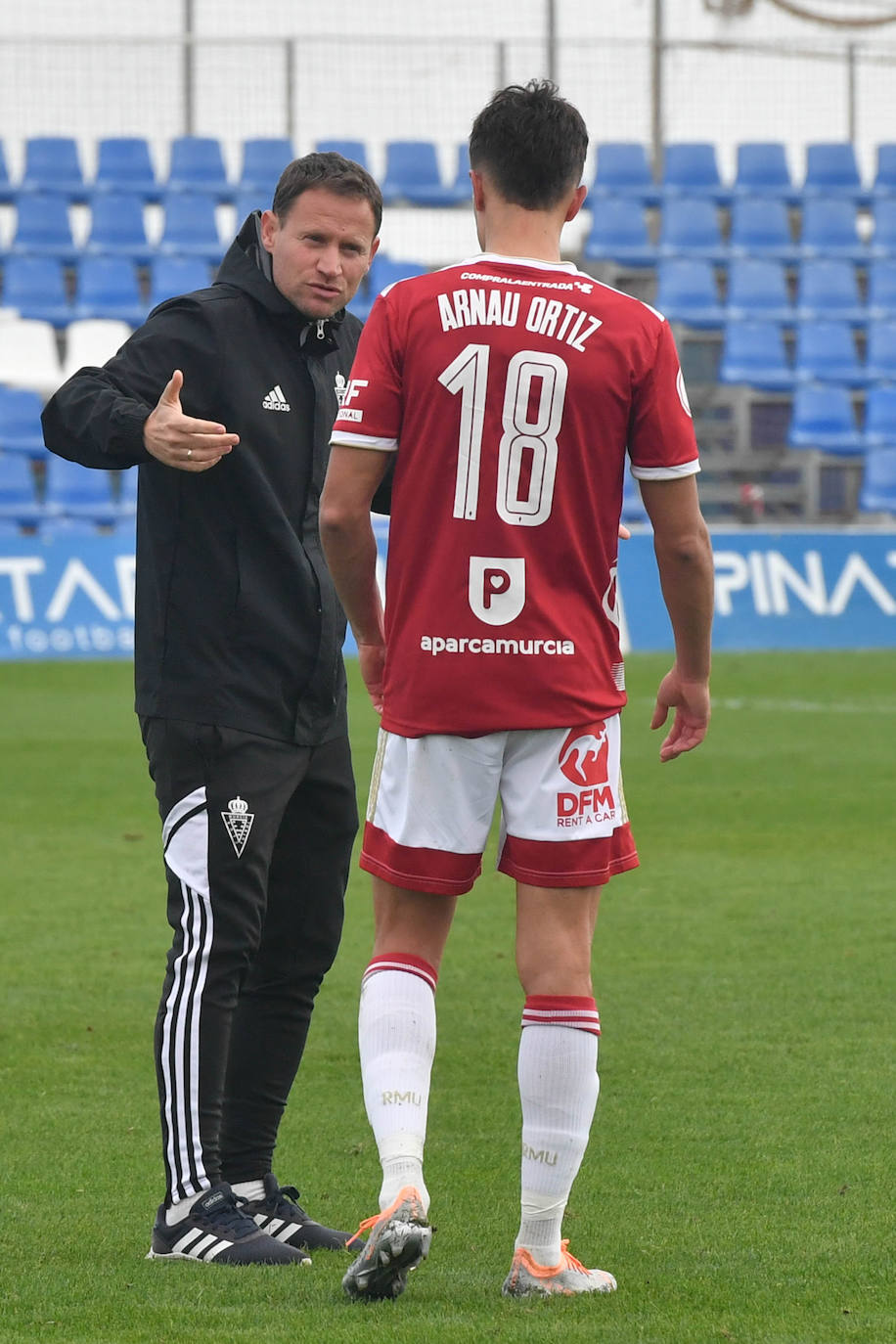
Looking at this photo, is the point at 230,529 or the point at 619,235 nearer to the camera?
the point at 230,529

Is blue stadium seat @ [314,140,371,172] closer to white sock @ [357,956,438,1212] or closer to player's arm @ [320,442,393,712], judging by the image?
player's arm @ [320,442,393,712]

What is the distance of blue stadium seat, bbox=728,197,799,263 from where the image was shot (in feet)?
70.4

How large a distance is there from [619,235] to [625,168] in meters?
1.09

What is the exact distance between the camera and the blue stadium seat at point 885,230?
2162 cm

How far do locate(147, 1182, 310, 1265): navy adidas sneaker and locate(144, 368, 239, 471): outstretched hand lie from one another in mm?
1324

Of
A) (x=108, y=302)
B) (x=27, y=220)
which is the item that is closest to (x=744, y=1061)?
(x=108, y=302)

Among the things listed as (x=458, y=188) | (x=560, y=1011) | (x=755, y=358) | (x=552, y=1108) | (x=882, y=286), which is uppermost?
(x=458, y=188)

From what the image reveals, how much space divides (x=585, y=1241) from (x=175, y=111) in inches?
756

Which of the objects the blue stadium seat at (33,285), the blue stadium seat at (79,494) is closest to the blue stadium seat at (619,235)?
the blue stadium seat at (33,285)

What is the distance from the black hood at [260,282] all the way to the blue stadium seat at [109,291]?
16151 mm

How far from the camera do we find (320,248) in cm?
348

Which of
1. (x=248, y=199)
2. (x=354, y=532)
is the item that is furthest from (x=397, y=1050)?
(x=248, y=199)

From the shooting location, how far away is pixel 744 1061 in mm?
4707

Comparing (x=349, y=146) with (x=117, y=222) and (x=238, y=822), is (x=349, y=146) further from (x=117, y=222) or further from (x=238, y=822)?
(x=238, y=822)
